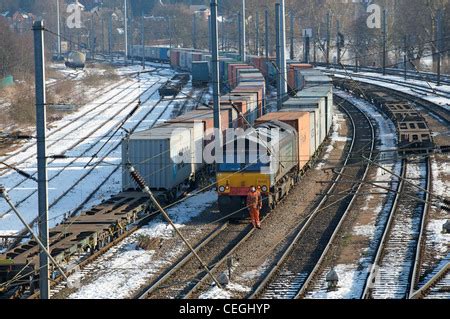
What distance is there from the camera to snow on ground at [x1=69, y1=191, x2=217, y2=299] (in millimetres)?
17008

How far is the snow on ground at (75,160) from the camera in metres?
27.4

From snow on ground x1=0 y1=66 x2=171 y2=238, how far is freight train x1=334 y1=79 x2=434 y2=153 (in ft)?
35.4

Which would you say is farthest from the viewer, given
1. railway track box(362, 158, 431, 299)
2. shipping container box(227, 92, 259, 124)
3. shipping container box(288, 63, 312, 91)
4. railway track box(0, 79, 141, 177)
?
shipping container box(288, 63, 312, 91)

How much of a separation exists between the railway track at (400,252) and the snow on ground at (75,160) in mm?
8490

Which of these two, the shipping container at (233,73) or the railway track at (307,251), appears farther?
the shipping container at (233,73)

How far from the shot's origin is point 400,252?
19.2 meters

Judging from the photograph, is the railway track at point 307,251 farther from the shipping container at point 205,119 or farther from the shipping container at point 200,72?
the shipping container at point 200,72

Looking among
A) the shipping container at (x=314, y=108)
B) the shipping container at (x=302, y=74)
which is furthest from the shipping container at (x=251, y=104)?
the shipping container at (x=302, y=74)

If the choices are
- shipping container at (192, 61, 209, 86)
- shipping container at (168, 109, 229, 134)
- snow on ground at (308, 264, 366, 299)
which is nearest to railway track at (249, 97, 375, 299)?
snow on ground at (308, 264, 366, 299)

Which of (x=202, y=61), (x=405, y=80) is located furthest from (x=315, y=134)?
(x=202, y=61)

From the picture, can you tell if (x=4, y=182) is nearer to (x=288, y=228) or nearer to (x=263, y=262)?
(x=288, y=228)

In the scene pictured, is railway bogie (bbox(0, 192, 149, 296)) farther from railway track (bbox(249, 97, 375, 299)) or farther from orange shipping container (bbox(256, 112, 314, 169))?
orange shipping container (bbox(256, 112, 314, 169))
